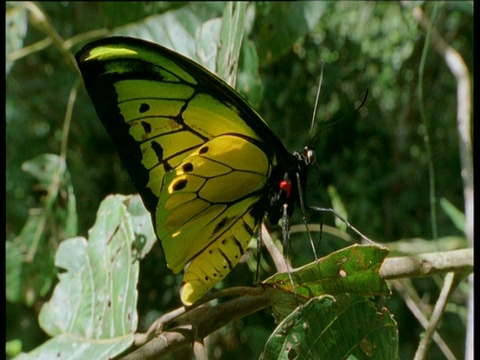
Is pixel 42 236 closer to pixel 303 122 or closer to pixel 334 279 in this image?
pixel 303 122

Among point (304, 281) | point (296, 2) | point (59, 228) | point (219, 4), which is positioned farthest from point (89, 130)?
point (304, 281)

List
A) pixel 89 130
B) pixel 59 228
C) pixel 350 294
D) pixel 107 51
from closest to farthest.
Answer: pixel 350 294
pixel 107 51
pixel 59 228
pixel 89 130

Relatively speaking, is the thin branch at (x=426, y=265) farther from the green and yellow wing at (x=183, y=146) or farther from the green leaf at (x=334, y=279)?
the green and yellow wing at (x=183, y=146)

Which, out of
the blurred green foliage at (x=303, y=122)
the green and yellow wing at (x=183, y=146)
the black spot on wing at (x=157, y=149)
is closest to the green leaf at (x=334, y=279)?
the green and yellow wing at (x=183, y=146)

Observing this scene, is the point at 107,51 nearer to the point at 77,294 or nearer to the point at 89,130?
the point at 77,294

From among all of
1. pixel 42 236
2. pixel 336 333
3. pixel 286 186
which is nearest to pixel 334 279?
pixel 336 333

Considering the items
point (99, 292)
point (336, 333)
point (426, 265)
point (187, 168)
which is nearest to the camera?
point (336, 333)
